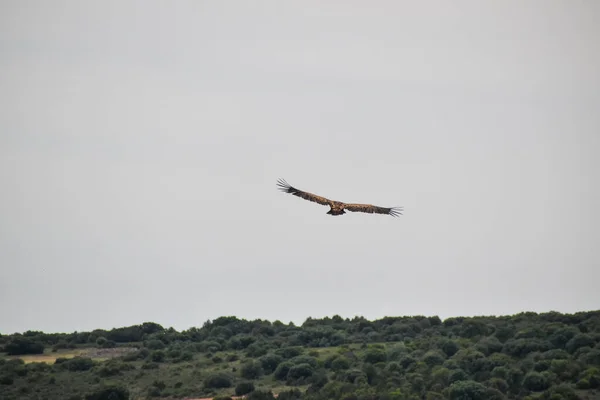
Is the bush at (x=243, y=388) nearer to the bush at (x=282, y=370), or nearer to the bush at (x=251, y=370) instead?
the bush at (x=282, y=370)

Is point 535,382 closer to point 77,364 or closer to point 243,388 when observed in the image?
point 243,388

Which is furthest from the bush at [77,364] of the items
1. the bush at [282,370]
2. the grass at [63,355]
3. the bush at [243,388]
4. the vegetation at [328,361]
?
the bush at [243,388]

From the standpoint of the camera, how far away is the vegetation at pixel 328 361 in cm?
7812

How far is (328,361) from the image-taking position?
8981 cm

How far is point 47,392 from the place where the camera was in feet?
277

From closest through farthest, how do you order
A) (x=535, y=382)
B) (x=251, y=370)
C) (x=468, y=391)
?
1. (x=468, y=391)
2. (x=535, y=382)
3. (x=251, y=370)

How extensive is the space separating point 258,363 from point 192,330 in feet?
93.3

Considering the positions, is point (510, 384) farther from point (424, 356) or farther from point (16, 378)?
point (16, 378)

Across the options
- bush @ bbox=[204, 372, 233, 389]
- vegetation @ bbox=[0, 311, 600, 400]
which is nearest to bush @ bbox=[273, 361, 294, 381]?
vegetation @ bbox=[0, 311, 600, 400]

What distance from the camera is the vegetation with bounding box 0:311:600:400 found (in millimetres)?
78125

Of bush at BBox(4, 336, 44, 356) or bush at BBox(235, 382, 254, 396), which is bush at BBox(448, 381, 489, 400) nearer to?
bush at BBox(235, 382, 254, 396)

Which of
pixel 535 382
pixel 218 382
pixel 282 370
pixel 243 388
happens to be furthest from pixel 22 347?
pixel 535 382

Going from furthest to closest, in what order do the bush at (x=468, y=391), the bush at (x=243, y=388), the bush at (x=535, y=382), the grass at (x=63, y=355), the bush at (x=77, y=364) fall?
1. the grass at (x=63, y=355)
2. the bush at (x=77, y=364)
3. the bush at (x=243, y=388)
4. the bush at (x=535, y=382)
5. the bush at (x=468, y=391)

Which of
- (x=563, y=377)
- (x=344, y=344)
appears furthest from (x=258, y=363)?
(x=563, y=377)
